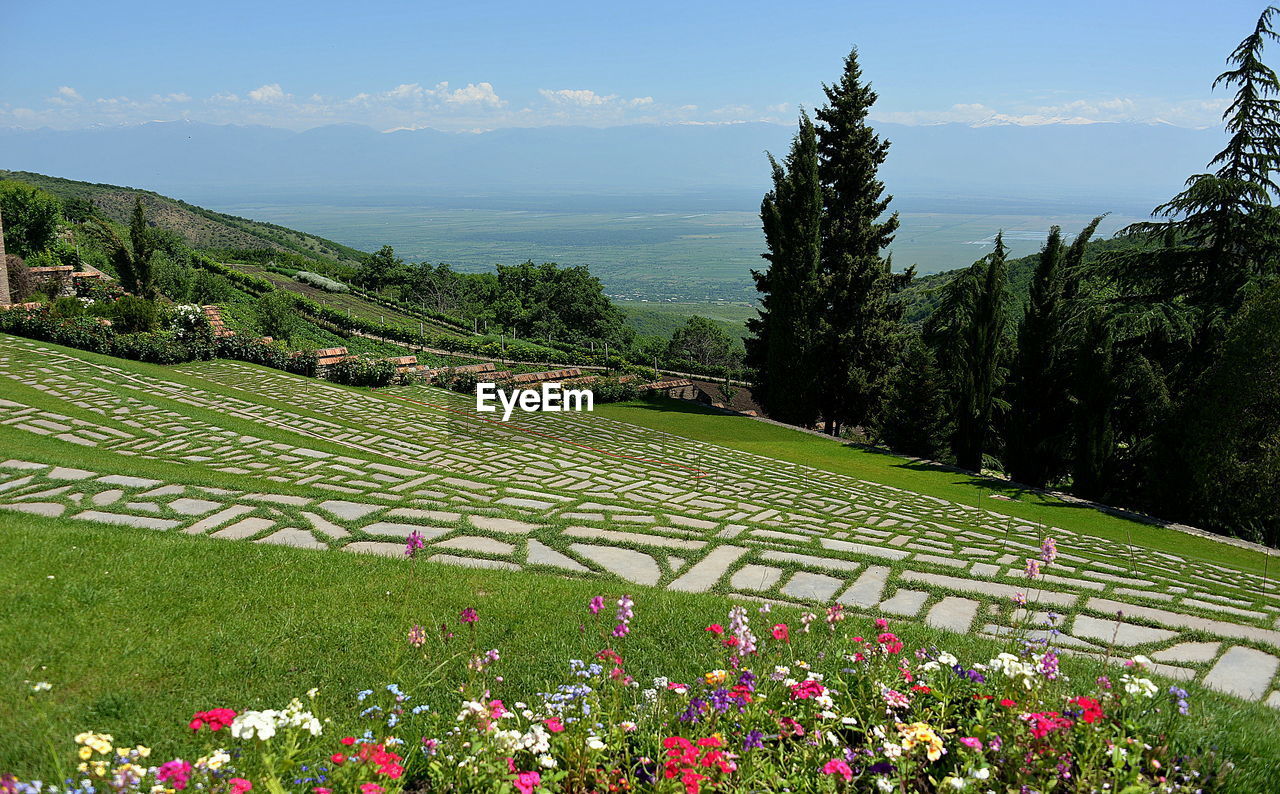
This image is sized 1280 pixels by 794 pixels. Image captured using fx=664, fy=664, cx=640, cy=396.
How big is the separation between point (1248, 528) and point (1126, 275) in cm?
530

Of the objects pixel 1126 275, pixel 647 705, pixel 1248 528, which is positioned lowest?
pixel 1248 528

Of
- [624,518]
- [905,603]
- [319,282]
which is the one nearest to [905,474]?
[624,518]

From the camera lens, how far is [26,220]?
23.2 metres

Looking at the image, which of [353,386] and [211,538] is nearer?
[211,538]

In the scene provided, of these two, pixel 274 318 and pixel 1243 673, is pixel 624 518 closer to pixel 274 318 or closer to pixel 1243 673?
pixel 1243 673

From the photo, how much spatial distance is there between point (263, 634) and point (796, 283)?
48.1 feet

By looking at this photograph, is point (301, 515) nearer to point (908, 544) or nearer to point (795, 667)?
point (795, 667)

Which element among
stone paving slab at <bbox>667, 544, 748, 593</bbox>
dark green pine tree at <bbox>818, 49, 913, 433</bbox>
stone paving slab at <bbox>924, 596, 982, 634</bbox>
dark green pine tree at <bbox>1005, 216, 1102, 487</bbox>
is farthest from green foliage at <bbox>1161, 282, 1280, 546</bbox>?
stone paving slab at <bbox>667, 544, 748, 593</bbox>

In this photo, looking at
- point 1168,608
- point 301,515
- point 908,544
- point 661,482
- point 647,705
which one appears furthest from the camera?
point 661,482

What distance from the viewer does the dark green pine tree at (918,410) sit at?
1490 cm

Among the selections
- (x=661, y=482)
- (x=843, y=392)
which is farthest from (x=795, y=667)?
(x=843, y=392)

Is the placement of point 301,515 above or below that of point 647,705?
below

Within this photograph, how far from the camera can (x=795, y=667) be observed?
283 centimetres

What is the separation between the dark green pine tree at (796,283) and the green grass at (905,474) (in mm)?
1603
